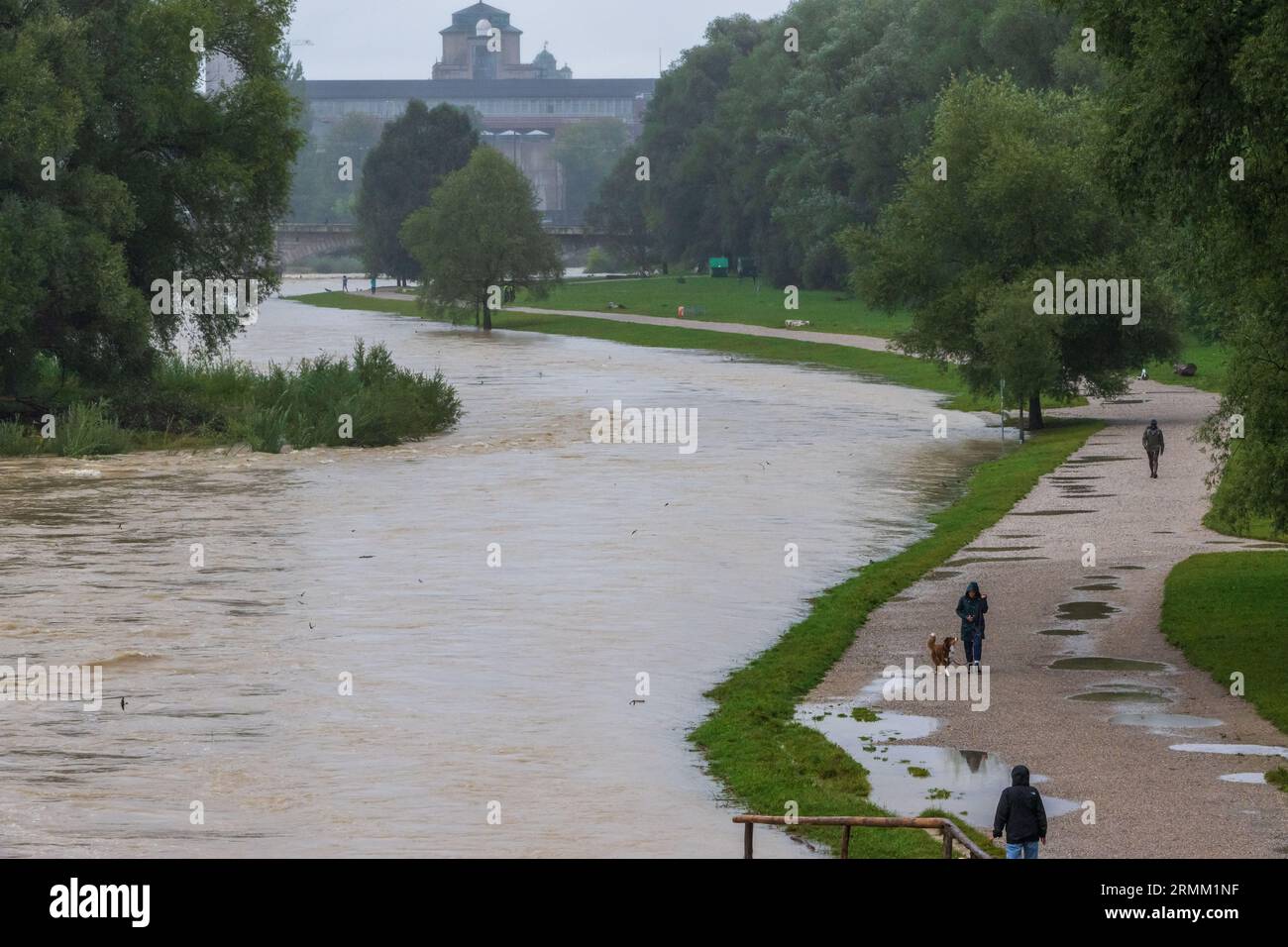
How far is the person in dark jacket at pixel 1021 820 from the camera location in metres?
17.6

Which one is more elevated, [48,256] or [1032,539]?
[48,256]

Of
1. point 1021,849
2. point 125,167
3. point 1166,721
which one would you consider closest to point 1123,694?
point 1166,721

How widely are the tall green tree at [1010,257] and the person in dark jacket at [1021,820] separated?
46.2 meters

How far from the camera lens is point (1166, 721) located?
25172mm

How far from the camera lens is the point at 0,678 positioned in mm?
28875

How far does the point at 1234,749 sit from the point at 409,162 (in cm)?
15503

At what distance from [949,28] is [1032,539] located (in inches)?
3290

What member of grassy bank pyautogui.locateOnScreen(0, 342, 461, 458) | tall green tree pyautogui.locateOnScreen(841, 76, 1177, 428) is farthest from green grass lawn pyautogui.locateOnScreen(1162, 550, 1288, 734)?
grassy bank pyautogui.locateOnScreen(0, 342, 461, 458)

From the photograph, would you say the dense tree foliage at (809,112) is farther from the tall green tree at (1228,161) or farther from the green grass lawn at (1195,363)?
the tall green tree at (1228,161)

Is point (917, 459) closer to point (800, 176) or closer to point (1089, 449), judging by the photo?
point (1089, 449)

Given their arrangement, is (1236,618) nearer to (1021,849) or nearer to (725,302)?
(1021,849)

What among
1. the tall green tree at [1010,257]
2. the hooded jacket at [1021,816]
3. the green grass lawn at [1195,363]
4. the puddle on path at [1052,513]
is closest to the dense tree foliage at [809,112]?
the green grass lawn at [1195,363]
